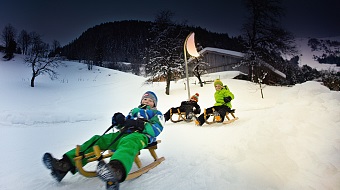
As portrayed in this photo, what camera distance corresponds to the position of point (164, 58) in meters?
16.0

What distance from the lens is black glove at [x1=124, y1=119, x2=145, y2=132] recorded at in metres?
2.54

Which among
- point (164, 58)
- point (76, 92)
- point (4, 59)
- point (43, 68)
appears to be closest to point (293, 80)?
point (164, 58)

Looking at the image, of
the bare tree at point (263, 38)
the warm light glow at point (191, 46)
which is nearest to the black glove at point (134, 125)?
the warm light glow at point (191, 46)

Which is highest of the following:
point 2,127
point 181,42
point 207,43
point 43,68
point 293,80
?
point 207,43

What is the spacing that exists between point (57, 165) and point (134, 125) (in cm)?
90

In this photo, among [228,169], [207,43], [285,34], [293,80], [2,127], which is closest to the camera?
[228,169]

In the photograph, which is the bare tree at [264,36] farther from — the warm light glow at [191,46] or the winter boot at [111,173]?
the winter boot at [111,173]

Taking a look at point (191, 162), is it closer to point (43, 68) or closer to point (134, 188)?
point (134, 188)

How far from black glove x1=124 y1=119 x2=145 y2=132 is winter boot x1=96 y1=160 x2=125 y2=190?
0.80 metres

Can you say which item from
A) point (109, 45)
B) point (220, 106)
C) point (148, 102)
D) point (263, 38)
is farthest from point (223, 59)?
point (109, 45)

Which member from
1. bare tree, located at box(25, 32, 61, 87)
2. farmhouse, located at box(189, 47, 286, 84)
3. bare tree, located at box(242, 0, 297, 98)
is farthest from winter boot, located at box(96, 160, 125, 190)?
farmhouse, located at box(189, 47, 286, 84)

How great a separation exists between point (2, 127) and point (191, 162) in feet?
24.1

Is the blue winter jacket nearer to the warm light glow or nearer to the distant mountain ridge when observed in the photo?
the warm light glow

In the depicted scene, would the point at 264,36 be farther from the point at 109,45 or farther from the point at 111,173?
the point at 109,45
